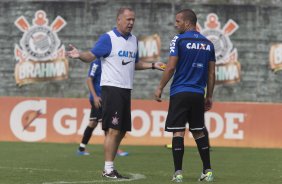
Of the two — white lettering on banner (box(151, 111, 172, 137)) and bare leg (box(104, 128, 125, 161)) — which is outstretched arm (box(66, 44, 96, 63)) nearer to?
bare leg (box(104, 128, 125, 161))

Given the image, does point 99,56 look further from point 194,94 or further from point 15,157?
point 15,157

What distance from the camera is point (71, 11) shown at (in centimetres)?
2617

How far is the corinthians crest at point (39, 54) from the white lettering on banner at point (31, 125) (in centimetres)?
588

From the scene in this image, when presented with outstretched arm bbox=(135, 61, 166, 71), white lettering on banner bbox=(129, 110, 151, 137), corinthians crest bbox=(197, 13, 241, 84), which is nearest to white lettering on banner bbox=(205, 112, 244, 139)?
white lettering on banner bbox=(129, 110, 151, 137)

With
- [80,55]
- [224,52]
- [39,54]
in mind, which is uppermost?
[224,52]

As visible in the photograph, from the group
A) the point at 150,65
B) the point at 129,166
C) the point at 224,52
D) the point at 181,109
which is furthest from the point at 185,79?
the point at 224,52

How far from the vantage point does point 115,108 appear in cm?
959

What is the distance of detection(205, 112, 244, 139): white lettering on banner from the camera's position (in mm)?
19656

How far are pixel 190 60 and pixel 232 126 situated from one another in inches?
429

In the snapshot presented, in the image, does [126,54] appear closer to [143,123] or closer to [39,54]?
[143,123]

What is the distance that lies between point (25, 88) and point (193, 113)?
17.3 m

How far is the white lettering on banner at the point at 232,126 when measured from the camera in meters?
19.6

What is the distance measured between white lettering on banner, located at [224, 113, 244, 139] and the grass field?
8.61 feet

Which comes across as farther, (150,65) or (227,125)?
(227,125)
